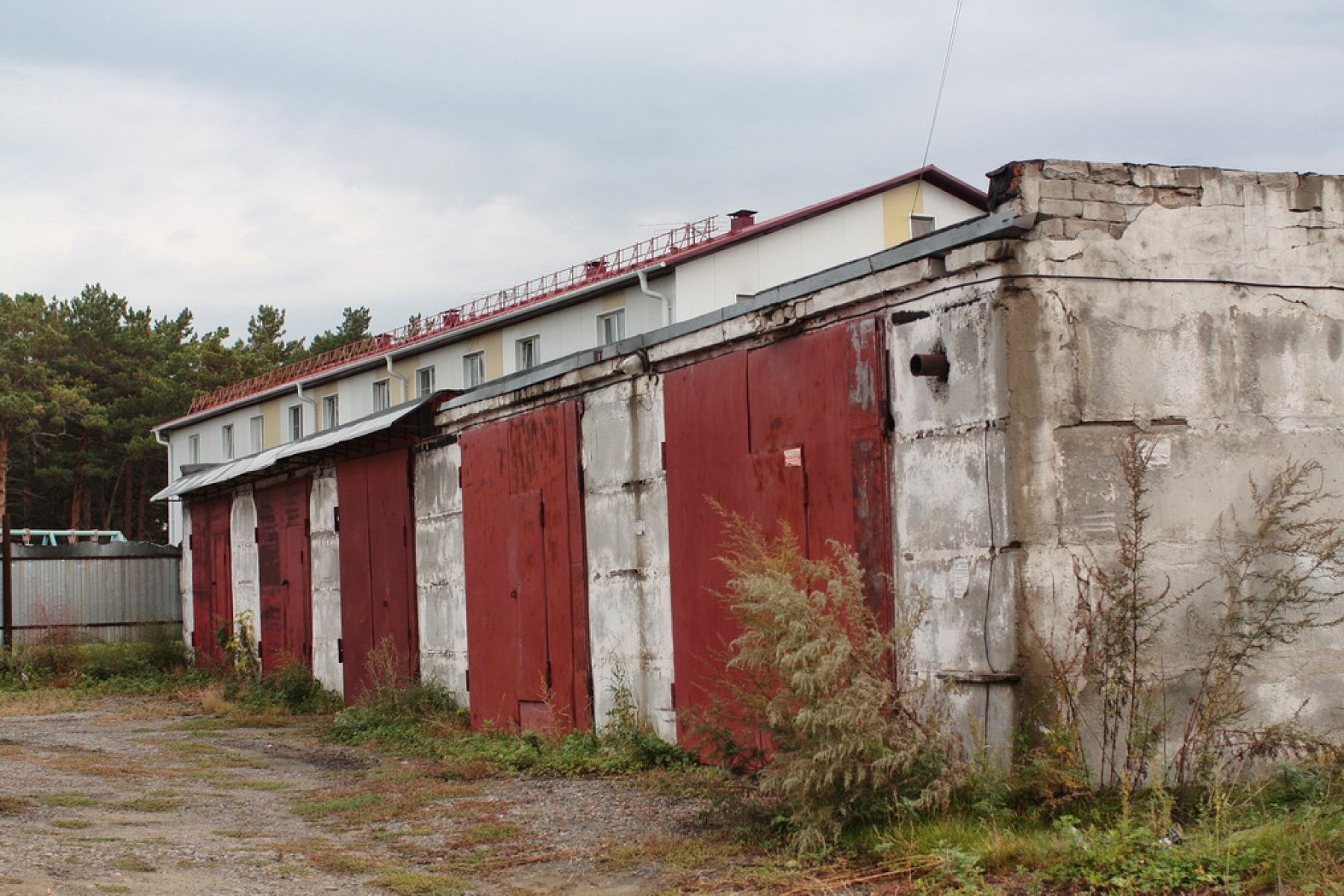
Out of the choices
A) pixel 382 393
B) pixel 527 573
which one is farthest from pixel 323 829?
pixel 382 393

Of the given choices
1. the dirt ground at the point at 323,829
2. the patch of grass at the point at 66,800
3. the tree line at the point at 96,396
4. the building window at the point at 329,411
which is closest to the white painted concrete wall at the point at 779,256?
the dirt ground at the point at 323,829

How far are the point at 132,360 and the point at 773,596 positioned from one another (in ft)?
162

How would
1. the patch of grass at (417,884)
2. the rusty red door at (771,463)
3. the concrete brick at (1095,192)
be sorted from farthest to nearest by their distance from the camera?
the rusty red door at (771,463)
the concrete brick at (1095,192)
the patch of grass at (417,884)

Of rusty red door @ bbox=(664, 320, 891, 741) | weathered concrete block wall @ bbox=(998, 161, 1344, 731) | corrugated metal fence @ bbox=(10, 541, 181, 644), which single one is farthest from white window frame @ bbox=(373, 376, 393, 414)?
weathered concrete block wall @ bbox=(998, 161, 1344, 731)

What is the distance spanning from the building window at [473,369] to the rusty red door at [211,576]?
36.0 ft

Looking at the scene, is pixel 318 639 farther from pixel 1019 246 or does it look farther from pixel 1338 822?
pixel 1338 822

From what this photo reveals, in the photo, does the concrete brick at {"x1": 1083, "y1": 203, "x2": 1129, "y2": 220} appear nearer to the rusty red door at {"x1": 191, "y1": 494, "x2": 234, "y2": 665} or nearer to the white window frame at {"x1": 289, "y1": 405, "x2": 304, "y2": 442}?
the rusty red door at {"x1": 191, "y1": 494, "x2": 234, "y2": 665}

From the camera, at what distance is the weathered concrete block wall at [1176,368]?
7.96 meters

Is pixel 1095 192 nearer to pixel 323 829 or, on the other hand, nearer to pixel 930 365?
pixel 930 365

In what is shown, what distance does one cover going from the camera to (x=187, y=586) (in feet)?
77.1

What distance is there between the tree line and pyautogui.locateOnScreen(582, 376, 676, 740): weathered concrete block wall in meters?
40.2

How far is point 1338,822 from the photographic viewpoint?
6.58 meters

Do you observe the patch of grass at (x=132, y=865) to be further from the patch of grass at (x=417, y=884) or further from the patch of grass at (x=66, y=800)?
the patch of grass at (x=66, y=800)

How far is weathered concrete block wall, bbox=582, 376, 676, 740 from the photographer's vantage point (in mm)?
11477
